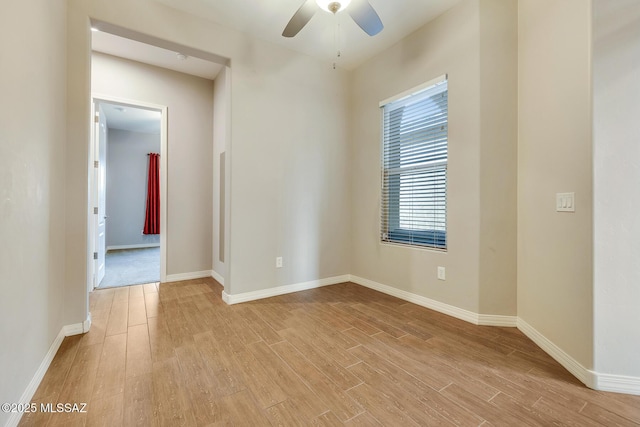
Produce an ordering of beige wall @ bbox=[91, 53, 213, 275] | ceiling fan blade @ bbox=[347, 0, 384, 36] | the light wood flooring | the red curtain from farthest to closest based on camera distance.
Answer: the red curtain → beige wall @ bbox=[91, 53, 213, 275] → ceiling fan blade @ bbox=[347, 0, 384, 36] → the light wood flooring

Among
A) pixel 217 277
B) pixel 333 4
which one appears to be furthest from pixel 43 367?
pixel 333 4

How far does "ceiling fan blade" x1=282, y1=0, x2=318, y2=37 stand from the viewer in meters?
1.95

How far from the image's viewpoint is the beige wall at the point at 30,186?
1.20 m

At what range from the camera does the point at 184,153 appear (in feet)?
12.6

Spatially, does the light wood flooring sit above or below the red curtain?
below

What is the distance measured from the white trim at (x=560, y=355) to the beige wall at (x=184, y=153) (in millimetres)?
3798

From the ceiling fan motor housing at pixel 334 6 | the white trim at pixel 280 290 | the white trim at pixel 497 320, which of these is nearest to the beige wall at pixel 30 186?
the white trim at pixel 280 290

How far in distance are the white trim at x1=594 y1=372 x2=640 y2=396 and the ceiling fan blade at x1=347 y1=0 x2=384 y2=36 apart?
2677 mm

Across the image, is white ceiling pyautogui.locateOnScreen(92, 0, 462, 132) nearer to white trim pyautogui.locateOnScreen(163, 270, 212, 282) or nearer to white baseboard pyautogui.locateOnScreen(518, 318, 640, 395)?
white trim pyautogui.locateOnScreen(163, 270, 212, 282)

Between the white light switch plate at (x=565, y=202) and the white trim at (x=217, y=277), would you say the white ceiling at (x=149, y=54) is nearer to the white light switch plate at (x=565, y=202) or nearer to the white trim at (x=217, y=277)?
the white trim at (x=217, y=277)

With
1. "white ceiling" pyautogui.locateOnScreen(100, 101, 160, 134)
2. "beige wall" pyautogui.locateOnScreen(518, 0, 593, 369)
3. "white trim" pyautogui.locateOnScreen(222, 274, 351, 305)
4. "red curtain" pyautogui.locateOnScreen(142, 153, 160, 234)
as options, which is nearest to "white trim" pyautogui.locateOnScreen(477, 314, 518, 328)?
"beige wall" pyautogui.locateOnScreen(518, 0, 593, 369)

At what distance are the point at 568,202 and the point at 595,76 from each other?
748mm

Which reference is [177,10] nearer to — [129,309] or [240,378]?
[129,309]

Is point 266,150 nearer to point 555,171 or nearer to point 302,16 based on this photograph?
point 302,16
